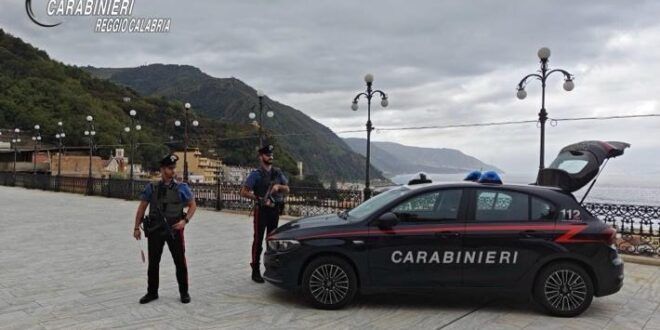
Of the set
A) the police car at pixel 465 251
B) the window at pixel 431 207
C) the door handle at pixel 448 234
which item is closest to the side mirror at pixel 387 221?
the police car at pixel 465 251

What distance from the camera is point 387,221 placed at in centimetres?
524

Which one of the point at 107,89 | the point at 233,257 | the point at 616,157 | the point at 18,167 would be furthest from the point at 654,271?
the point at 107,89

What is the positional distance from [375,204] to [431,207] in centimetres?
70

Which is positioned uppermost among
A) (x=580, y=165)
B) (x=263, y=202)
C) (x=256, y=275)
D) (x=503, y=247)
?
(x=580, y=165)

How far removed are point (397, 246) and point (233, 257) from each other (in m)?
4.20

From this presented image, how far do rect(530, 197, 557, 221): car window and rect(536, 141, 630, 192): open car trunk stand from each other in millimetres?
1199

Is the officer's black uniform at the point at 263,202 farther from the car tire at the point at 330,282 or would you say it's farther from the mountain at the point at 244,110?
the mountain at the point at 244,110

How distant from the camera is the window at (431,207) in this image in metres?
5.36

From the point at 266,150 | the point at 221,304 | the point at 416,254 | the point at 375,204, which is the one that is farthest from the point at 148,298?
the point at 416,254

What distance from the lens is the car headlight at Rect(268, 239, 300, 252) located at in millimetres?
5367

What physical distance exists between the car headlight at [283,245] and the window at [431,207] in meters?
1.22

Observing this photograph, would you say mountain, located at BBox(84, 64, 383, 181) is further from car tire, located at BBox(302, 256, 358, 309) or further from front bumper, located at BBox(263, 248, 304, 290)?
car tire, located at BBox(302, 256, 358, 309)

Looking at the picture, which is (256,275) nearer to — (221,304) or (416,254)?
(221,304)

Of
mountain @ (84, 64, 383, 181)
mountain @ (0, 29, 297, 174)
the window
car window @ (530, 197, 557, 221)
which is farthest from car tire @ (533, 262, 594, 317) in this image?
mountain @ (0, 29, 297, 174)
